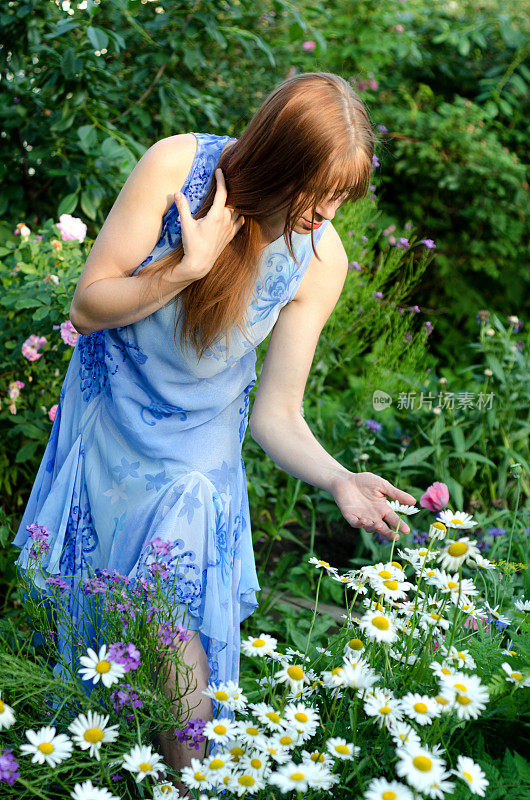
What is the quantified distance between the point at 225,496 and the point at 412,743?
682 mm

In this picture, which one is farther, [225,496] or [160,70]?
[160,70]

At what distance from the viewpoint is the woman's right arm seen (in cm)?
140

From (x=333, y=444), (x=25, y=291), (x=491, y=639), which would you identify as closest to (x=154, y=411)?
(x=491, y=639)

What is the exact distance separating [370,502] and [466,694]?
430mm

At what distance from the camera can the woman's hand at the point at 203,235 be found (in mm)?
1307

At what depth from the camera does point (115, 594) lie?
1188 mm

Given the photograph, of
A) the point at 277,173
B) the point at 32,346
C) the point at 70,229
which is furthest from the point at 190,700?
the point at 70,229

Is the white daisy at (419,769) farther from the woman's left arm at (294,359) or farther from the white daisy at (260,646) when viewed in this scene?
the woman's left arm at (294,359)

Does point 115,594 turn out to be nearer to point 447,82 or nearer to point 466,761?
point 466,761

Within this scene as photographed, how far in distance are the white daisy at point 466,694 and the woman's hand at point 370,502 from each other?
1.04 feet

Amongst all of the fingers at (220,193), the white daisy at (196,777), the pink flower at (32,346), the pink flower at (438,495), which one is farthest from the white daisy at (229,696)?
the pink flower at (32,346)

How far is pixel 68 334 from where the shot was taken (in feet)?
6.81

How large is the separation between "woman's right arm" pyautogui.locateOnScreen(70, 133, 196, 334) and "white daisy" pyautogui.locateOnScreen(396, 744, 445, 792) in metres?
0.84

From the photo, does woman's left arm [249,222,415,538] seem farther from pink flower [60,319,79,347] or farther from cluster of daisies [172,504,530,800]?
pink flower [60,319,79,347]
